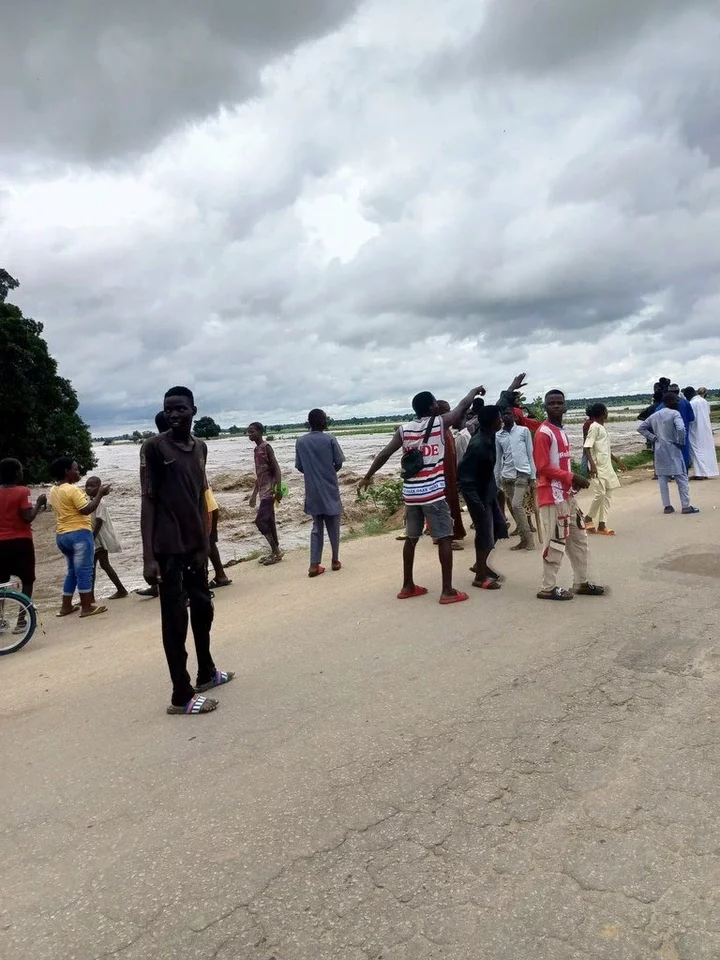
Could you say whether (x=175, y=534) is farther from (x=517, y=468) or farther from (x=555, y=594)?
(x=517, y=468)

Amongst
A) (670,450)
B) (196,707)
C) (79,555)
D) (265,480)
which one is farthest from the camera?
(670,450)

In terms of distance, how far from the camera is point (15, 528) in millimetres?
6738

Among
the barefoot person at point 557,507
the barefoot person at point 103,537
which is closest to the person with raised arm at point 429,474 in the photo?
the barefoot person at point 557,507

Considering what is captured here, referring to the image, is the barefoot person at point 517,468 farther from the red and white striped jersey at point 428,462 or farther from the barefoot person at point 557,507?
A: the red and white striped jersey at point 428,462

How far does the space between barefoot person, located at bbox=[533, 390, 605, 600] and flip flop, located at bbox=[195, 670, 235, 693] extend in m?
2.95

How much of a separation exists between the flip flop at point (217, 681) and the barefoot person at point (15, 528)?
328 cm

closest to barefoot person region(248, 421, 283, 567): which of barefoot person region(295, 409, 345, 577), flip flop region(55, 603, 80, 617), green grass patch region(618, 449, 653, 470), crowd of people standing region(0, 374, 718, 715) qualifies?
crowd of people standing region(0, 374, 718, 715)

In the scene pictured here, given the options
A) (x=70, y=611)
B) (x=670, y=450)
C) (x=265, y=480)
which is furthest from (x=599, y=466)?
(x=70, y=611)

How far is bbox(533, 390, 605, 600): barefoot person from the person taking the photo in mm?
5793

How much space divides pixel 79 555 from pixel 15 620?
1102 millimetres

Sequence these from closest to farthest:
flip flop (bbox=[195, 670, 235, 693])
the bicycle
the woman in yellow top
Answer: flip flop (bbox=[195, 670, 235, 693]) → the bicycle → the woman in yellow top

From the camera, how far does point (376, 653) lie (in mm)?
4746

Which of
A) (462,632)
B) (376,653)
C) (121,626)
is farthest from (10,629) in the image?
(462,632)

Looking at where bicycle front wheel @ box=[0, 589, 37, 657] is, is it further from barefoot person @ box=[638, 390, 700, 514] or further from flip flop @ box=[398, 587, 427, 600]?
barefoot person @ box=[638, 390, 700, 514]
